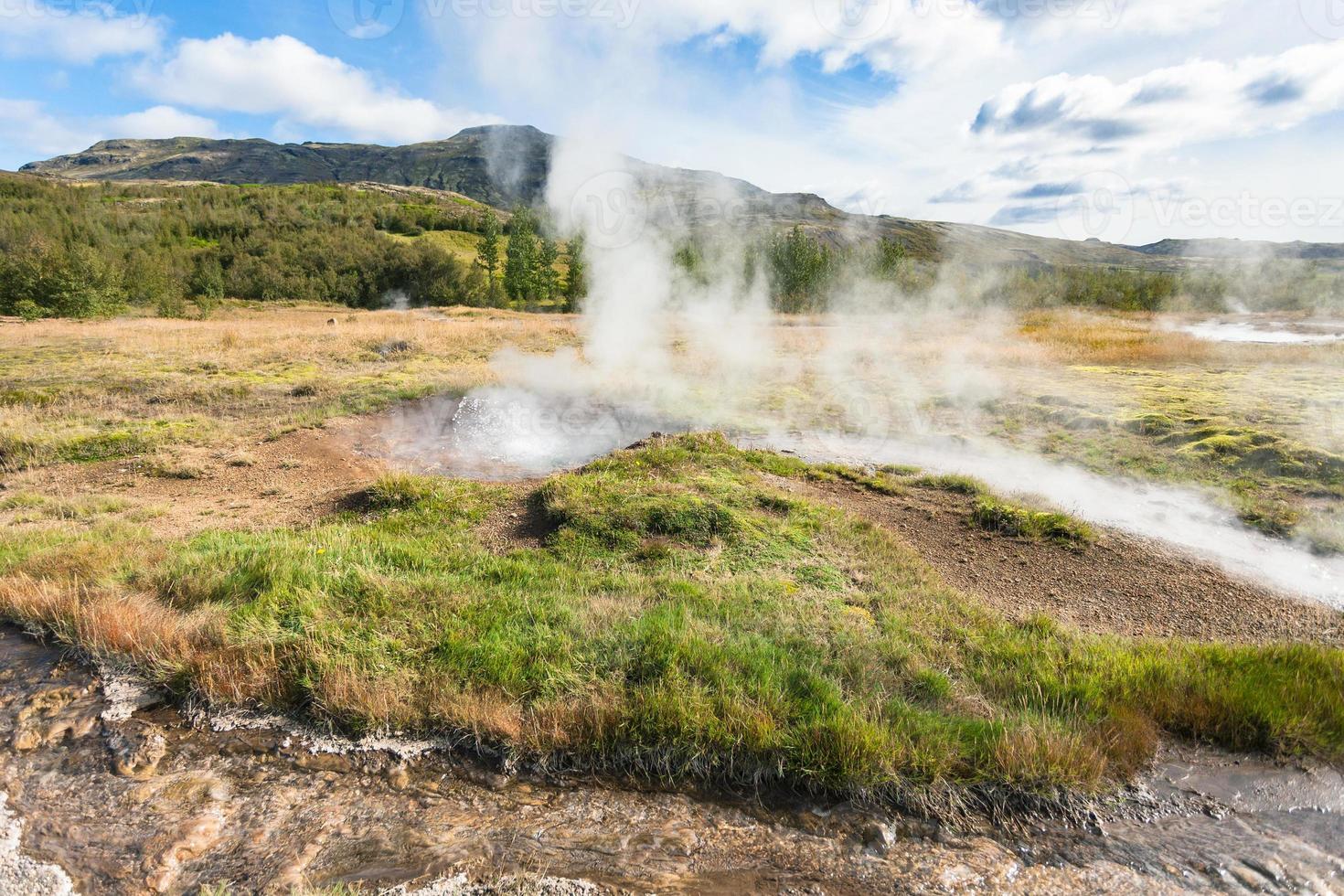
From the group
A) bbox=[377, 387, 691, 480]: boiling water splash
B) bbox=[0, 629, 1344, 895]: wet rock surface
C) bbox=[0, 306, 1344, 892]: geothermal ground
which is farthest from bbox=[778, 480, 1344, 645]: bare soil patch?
bbox=[377, 387, 691, 480]: boiling water splash

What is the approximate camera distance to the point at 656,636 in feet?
16.2

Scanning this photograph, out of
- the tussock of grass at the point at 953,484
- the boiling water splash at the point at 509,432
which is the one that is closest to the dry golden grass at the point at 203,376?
the boiling water splash at the point at 509,432

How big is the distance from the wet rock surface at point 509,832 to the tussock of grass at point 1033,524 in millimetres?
4970

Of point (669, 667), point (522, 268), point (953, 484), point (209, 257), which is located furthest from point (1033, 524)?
point (209, 257)

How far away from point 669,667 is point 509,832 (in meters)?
1.57

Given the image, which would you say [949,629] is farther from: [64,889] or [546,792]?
[64,889]

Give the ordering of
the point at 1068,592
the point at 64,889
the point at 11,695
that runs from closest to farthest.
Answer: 1. the point at 64,889
2. the point at 11,695
3. the point at 1068,592

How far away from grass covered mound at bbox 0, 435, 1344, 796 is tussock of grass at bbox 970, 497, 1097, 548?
99.1 inches

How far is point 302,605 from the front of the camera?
5188 millimetres

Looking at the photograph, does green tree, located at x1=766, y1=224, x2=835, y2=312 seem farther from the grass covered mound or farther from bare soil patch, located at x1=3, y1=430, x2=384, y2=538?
the grass covered mound

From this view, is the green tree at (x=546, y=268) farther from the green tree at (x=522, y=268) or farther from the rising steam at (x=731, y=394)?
the rising steam at (x=731, y=394)

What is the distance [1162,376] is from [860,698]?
23844 mm

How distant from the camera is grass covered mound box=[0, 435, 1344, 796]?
384 cm

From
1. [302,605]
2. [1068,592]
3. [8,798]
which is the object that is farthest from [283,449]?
A: [1068,592]
